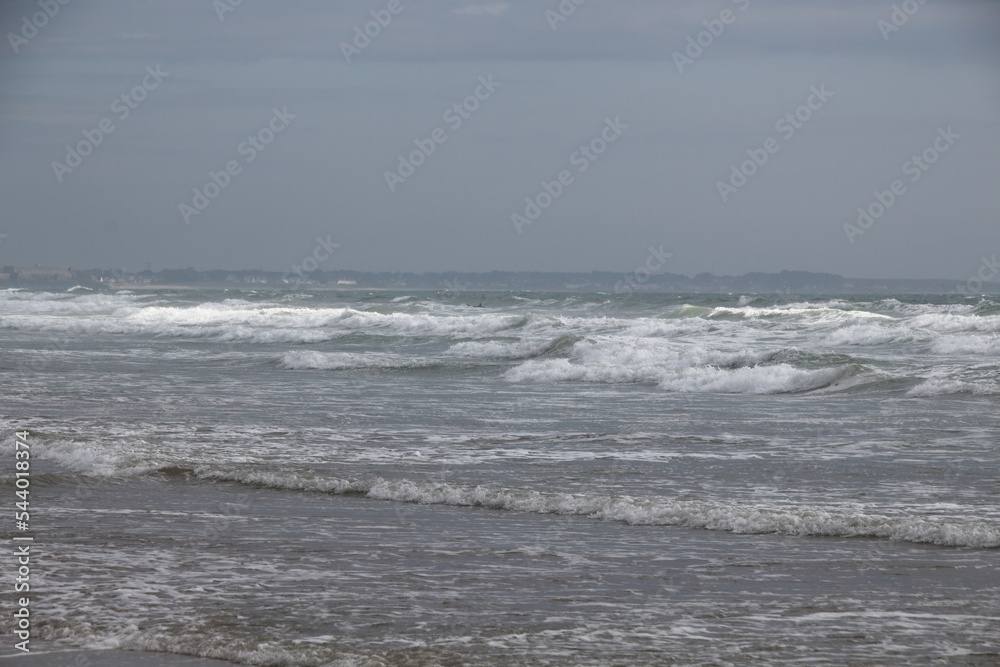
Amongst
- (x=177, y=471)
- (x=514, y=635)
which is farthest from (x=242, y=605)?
(x=177, y=471)

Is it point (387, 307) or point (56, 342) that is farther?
point (387, 307)

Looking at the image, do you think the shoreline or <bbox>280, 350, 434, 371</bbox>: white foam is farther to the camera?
<bbox>280, 350, 434, 371</bbox>: white foam

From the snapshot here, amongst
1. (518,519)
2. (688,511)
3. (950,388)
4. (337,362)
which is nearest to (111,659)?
(518,519)

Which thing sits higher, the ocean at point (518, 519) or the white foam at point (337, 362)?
the ocean at point (518, 519)

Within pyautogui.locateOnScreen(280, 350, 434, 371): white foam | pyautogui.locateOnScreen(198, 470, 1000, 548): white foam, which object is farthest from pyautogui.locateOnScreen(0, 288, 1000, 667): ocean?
pyautogui.locateOnScreen(280, 350, 434, 371): white foam

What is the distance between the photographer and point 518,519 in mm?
8188

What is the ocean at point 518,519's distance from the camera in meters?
5.39

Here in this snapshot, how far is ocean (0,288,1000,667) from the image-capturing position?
5.39m

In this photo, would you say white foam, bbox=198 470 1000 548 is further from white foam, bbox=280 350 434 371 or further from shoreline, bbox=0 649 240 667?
white foam, bbox=280 350 434 371

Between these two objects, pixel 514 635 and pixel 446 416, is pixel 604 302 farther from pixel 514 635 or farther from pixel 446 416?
pixel 514 635

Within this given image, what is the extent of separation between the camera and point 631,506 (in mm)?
8289

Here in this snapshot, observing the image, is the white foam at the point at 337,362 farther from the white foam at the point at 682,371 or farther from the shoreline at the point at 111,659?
the shoreline at the point at 111,659

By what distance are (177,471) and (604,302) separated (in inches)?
2092

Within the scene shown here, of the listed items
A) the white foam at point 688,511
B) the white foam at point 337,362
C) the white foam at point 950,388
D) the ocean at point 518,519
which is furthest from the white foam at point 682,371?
the white foam at point 688,511
